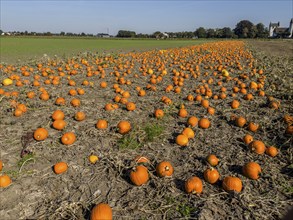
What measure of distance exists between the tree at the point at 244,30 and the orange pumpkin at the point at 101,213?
15073 centimetres

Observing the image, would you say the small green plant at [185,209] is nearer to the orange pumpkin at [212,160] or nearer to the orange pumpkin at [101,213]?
the orange pumpkin at [101,213]

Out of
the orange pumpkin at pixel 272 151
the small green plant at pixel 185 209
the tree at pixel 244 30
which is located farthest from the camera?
the tree at pixel 244 30

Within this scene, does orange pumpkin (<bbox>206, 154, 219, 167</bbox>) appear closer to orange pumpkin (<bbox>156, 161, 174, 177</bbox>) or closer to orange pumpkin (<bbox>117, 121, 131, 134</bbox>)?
orange pumpkin (<bbox>156, 161, 174, 177</bbox>)

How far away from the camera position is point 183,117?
7695mm

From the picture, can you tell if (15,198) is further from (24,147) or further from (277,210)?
(277,210)

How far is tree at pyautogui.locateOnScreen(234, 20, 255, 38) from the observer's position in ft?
457

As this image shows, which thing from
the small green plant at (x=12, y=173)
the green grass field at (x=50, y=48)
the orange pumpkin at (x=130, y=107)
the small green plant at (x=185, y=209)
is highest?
the green grass field at (x=50, y=48)

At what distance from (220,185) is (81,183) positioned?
97.2 inches

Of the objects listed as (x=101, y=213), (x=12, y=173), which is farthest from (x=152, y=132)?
(x=12, y=173)

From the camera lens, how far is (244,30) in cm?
14088

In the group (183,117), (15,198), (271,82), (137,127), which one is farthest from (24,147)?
(271,82)

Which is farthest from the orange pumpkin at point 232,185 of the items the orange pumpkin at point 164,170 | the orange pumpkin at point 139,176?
the orange pumpkin at point 139,176

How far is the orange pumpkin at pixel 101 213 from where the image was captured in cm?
357

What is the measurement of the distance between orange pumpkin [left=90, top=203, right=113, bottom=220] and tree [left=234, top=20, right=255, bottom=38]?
5934 inches
